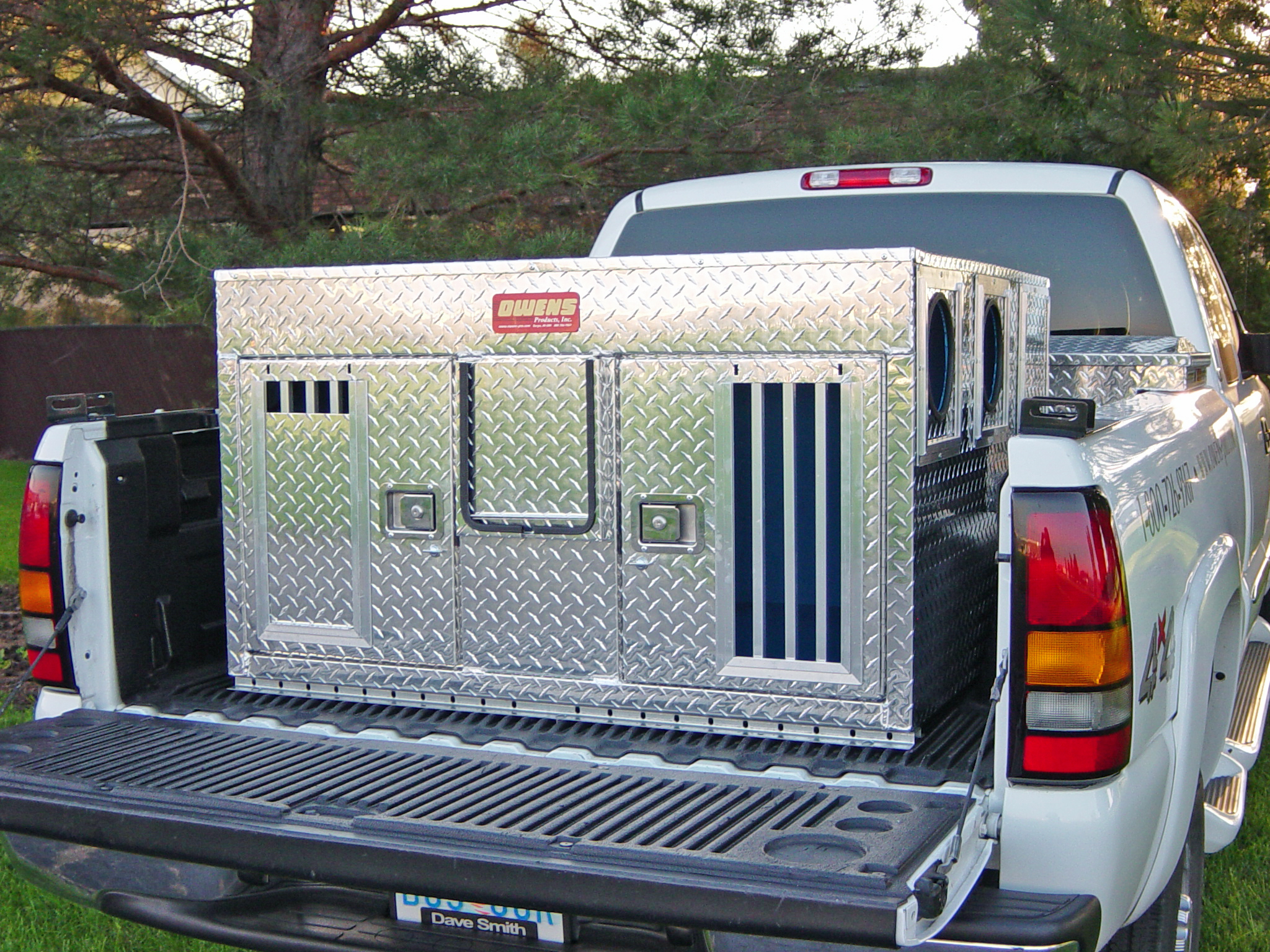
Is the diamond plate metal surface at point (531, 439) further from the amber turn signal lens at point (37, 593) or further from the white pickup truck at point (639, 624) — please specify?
the amber turn signal lens at point (37, 593)

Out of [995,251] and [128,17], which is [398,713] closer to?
[995,251]

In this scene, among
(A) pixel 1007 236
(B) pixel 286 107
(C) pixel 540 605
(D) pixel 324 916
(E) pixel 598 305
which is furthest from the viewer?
(B) pixel 286 107

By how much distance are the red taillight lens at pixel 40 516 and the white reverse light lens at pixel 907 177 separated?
2675 millimetres

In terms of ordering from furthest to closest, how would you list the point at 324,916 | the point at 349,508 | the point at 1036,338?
the point at 1036,338, the point at 349,508, the point at 324,916

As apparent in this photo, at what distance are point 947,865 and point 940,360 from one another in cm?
113

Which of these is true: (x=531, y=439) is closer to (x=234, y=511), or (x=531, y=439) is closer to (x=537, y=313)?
(x=537, y=313)

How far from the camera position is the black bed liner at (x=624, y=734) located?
277 cm

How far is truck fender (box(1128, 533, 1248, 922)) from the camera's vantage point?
106 inches

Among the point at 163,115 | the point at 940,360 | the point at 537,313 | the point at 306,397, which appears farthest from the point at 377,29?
the point at 940,360

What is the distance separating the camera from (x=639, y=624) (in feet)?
9.79

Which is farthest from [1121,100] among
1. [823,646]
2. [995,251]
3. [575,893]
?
[575,893]

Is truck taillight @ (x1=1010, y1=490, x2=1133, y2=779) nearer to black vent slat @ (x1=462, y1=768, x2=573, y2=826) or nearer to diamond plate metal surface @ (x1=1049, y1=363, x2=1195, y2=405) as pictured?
black vent slat @ (x1=462, y1=768, x2=573, y2=826)

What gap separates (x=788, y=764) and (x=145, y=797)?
1.27 meters

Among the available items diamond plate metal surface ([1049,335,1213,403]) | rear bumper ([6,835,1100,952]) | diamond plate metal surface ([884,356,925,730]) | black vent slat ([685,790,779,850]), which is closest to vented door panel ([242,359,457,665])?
rear bumper ([6,835,1100,952])
